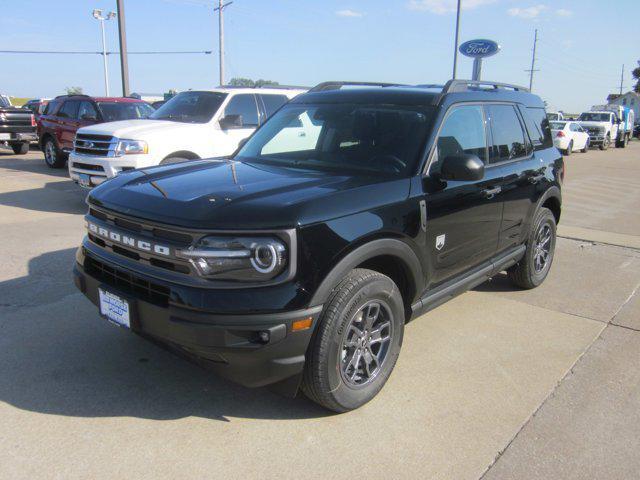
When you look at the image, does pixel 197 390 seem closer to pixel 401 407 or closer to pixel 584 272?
pixel 401 407

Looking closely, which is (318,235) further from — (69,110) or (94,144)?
(69,110)

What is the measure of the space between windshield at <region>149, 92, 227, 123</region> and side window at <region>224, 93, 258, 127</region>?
0.19m

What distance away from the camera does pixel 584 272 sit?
613 centimetres

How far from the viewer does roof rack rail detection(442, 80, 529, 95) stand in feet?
12.9

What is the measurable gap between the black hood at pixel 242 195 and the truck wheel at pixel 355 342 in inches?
17.8

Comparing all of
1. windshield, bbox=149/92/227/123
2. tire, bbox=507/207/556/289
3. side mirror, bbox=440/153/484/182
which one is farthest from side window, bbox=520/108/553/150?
windshield, bbox=149/92/227/123

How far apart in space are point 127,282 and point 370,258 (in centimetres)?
138

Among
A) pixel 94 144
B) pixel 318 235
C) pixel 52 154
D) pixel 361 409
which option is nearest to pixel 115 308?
pixel 318 235

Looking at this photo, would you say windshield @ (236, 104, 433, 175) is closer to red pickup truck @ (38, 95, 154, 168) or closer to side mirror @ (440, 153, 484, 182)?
side mirror @ (440, 153, 484, 182)

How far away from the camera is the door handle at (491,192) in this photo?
404cm

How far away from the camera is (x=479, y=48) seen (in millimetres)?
15344

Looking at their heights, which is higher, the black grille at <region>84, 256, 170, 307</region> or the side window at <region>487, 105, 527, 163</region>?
the side window at <region>487, 105, 527, 163</region>

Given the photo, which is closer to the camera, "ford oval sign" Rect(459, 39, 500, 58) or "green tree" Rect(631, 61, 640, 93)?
"ford oval sign" Rect(459, 39, 500, 58)

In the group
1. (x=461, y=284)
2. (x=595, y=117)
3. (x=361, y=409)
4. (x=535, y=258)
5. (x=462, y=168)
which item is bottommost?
(x=361, y=409)
